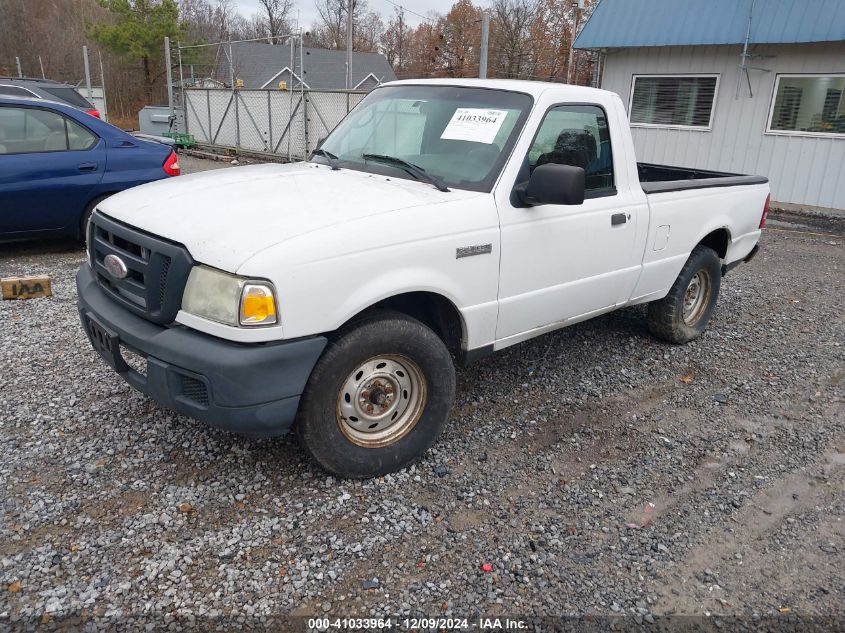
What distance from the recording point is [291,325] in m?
2.82

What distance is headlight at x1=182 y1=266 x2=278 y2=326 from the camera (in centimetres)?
273

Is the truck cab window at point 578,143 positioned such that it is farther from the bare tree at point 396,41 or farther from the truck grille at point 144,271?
the bare tree at point 396,41

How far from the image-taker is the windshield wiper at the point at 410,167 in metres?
3.62

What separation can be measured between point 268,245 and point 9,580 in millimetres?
1690

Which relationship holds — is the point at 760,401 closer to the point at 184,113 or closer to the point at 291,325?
the point at 291,325

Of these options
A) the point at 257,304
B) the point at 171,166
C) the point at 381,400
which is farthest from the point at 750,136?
the point at 257,304

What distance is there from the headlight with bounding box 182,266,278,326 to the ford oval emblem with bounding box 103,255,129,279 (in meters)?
0.54

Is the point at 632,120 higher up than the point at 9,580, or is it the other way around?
the point at 632,120

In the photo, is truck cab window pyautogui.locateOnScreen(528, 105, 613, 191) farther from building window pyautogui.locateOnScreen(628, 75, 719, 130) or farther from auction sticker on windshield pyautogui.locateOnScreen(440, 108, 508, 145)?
building window pyautogui.locateOnScreen(628, 75, 719, 130)

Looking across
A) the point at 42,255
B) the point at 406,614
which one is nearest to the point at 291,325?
the point at 406,614

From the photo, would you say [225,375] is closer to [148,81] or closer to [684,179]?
[684,179]

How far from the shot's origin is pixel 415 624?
8.28 feet

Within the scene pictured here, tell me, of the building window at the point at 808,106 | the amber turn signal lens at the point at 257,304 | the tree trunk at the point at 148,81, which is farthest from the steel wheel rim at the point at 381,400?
the tree trunk at the point at 148,81

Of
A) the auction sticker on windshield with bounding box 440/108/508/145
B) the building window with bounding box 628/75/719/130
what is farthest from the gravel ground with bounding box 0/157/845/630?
the building window with bounding box 628/75/719/130
